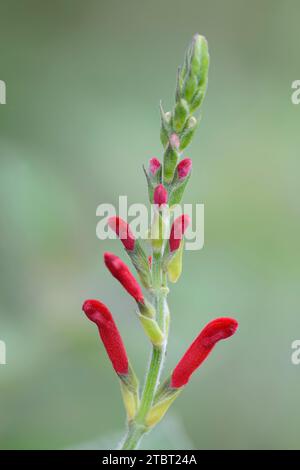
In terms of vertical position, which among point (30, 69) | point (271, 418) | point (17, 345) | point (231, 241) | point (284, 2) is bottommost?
point (271, 418)

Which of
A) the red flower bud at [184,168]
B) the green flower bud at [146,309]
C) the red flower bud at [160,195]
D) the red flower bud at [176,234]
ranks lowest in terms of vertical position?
the green flower bud at [146,309]

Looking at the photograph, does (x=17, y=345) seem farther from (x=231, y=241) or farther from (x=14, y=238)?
(x=231, y=241)

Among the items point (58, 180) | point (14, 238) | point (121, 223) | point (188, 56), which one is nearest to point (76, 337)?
point (14, 238)

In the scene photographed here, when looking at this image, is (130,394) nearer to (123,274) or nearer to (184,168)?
(123,274)

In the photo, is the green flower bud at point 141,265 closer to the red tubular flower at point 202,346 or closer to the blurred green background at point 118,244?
the red tubular flower at point 202,346

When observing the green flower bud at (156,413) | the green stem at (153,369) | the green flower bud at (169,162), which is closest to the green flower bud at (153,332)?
the green stem at (153,369)
